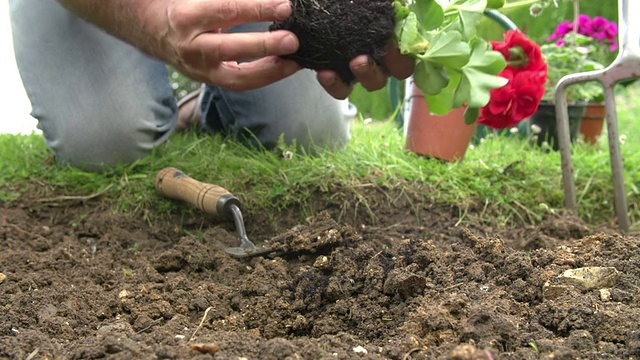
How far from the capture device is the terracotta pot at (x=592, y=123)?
304 centimetres

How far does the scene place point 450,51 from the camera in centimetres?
144

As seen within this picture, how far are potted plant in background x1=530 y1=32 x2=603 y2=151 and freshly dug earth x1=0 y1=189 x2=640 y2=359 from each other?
125 centimetres

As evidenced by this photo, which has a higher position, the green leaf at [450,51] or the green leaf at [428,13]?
the green leaf at [428,13]

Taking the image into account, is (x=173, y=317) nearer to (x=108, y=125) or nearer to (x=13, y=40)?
(x=108, y=125)

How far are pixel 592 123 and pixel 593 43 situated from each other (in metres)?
0.99

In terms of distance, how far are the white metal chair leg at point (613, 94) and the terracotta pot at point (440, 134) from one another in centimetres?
43

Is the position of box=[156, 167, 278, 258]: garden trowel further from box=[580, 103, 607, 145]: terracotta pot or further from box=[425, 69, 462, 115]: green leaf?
box=[580, 103, 607, 145]: terracotta pot

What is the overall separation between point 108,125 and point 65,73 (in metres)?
0.26

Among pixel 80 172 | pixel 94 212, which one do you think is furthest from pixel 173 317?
pixel 80 172

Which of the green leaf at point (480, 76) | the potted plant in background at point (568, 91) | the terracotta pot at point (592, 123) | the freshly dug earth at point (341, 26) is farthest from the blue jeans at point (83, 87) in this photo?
the terracotta pot at point (592, 123)

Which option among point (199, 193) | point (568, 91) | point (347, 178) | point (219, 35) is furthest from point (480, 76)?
point (568, 91)

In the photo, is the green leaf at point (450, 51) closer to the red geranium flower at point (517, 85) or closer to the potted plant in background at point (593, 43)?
the red geranium flower at point (517, 85)

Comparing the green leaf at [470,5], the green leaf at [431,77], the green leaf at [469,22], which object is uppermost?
the green leaf at [470,5]

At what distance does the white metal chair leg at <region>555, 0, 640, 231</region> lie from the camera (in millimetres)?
1835
